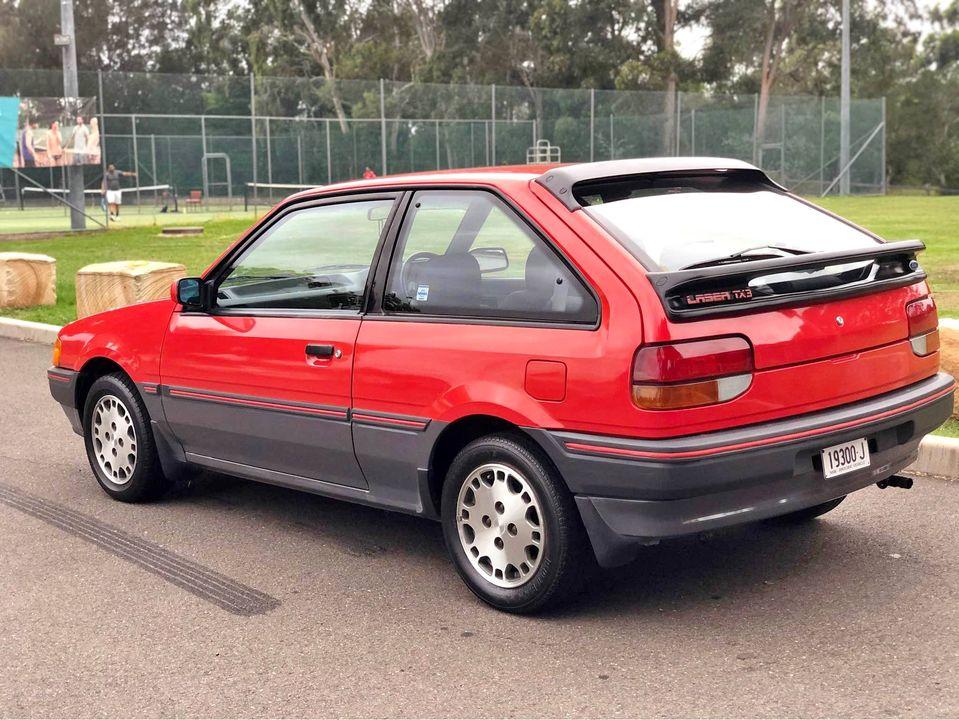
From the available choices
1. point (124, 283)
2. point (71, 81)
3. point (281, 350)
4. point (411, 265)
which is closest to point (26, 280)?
point (124, 283)

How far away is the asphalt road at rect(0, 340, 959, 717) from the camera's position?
381cm

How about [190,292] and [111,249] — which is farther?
[111,249]

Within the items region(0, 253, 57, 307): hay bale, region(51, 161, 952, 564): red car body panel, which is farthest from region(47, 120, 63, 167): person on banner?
region(51, 161, 952, 564): red car body panel

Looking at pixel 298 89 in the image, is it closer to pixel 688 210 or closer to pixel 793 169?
pixel 793 169

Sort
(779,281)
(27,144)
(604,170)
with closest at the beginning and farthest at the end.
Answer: (779,281) < (604,170) < (27,144)

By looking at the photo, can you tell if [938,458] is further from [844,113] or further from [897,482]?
[844,113]

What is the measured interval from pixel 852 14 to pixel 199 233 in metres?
38.3

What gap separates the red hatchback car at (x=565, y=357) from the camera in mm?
4090

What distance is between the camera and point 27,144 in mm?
25859

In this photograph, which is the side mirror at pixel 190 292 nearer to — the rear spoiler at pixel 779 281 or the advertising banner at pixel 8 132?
the rear spoiler at pixel 779 281

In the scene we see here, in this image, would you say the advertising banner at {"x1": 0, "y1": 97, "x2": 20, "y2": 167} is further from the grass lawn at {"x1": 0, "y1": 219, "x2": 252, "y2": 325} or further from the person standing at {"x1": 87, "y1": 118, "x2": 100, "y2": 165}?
the grass lawn at {"x1": 0, "y1": 219, "x2": 252, "y2": 325}

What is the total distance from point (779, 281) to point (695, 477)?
79cm

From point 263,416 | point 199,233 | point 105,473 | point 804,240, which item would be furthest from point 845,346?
point 199,233

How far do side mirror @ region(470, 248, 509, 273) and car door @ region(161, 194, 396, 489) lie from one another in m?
0.55
